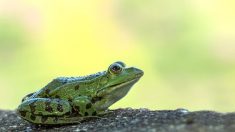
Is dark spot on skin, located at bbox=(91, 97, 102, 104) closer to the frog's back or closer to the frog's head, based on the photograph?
the frog's head

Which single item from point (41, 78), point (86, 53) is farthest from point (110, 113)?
point (86, 53)

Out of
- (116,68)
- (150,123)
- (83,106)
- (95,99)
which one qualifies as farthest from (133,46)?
(150,123)

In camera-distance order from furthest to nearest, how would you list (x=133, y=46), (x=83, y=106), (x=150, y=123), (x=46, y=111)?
(x=133, y=46), (x=83, y=106), (x=46, y=111), (x=150, y=123)

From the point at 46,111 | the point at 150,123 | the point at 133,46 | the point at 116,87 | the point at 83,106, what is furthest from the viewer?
the point at 133,46

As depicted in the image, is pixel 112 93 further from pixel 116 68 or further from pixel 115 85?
pixel 116 68

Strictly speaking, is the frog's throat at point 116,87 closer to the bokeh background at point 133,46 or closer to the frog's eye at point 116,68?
the frog's eye at point 116,68

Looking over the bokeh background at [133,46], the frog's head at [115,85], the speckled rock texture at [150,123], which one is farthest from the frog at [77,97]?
the bokeh background at [133,46]
